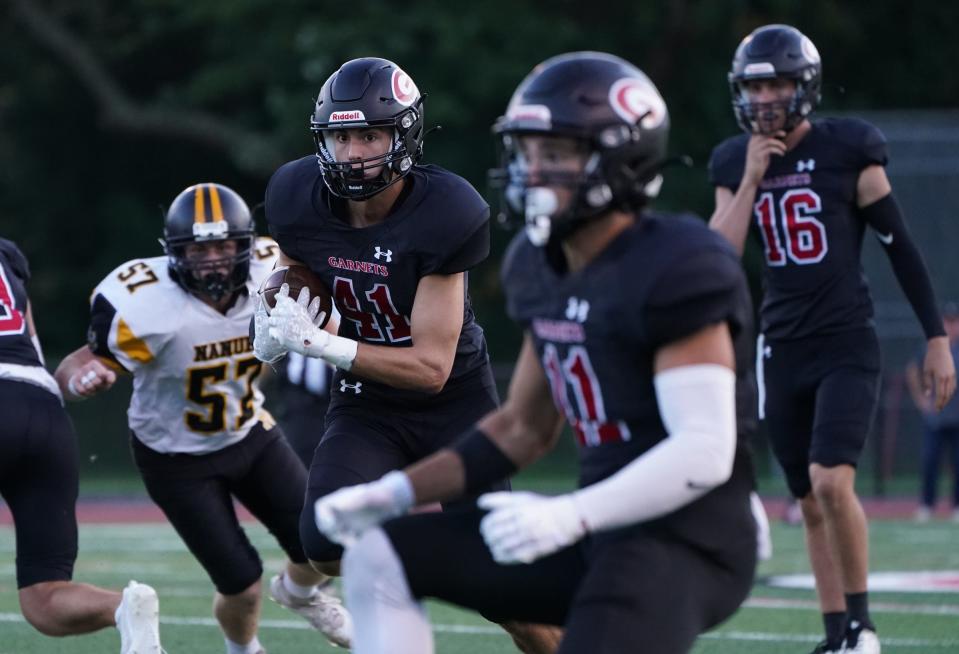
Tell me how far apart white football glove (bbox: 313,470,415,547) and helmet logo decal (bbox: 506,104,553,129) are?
0.77 m

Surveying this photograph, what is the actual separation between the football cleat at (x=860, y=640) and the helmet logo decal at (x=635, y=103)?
2452 mm

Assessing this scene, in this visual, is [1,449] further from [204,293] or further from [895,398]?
[895,398]

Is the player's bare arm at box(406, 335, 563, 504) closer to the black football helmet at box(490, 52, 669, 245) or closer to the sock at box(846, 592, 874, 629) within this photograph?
the black football helmet at box(490, 52, 669, 245)

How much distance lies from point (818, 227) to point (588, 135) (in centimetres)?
240

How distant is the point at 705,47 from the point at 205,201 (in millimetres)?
12756

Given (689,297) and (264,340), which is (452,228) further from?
(689,297)

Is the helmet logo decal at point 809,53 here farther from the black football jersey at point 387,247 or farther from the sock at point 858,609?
the sock at point 858,609

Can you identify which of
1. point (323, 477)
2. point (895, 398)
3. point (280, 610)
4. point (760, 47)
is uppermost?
point (760, 47)

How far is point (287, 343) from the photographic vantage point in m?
4.55

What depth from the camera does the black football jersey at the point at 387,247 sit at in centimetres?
484

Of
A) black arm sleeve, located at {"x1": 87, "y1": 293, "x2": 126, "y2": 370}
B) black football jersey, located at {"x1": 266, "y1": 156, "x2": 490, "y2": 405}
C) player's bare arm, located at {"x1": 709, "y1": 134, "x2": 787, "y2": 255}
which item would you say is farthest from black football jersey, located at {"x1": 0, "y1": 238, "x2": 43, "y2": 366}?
player's bare arm, located at {"x1": 709, "y1": 134, "x2": 787, "y2": 255}

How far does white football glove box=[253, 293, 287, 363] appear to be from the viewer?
4641 mm

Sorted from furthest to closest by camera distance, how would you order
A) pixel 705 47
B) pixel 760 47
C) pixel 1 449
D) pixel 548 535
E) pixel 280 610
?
pixel 705 47 → pixel 280 610 → pixel 760 47 → pixel 1 449 → pixel 548 535

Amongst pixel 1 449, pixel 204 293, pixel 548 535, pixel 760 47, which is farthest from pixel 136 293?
pixel 548 535
